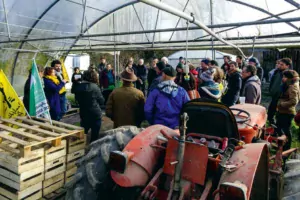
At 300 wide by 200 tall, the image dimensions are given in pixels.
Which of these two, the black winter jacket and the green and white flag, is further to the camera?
the black winter jacket

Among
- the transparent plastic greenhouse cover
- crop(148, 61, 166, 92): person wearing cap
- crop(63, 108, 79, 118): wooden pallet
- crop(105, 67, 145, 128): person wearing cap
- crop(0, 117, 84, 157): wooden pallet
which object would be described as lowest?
crop(63, 108, 79, 118): wooden pallet

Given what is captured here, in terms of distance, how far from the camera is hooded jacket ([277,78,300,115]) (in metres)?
5.27

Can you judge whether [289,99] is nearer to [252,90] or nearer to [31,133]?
[252,90]

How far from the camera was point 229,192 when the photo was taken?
5.95ft

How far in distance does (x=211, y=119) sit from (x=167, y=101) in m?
1.14

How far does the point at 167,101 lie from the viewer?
156 inches

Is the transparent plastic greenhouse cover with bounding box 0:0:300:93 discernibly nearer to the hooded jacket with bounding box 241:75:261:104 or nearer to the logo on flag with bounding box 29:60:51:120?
the hooded jacket with bounding box 241:75:261:104

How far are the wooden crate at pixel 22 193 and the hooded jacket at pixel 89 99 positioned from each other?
1.99 m

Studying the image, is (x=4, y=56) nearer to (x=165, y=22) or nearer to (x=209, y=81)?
(x=165, y=22)

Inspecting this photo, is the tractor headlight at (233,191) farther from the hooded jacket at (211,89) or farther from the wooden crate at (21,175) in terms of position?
the hooded jacket at (211,89)

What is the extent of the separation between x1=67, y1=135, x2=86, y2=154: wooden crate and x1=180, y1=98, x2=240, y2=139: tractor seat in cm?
196

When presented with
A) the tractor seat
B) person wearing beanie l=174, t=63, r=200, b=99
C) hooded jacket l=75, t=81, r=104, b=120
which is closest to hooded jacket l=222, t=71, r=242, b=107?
person wearing beanie l=174, t=63, r=200, b=99

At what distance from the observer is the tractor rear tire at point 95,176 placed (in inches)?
96.5

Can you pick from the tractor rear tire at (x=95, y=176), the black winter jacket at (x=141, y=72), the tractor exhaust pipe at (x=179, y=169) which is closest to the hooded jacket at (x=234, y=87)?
the tractor rear tire at (x=95, y=176)
